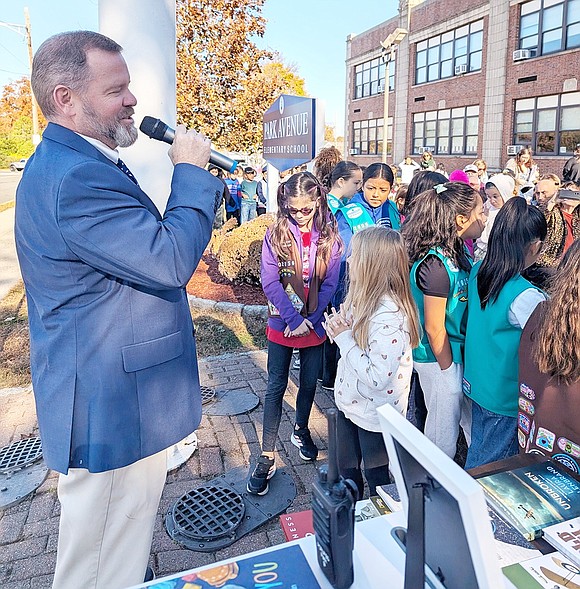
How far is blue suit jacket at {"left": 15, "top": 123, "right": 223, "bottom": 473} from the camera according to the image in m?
1.64

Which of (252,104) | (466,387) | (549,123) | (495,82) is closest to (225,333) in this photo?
(466,387)

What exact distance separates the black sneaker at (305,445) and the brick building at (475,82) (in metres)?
20.9

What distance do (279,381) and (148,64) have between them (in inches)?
75.7

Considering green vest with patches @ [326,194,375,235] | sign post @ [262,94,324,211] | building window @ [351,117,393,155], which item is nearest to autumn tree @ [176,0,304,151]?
sign post @ [262,94,324,211]

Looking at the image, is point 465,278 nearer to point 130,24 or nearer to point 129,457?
point 129,457

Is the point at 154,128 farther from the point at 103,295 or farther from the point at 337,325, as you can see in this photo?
the point at 337,325

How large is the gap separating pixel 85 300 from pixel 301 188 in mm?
1917

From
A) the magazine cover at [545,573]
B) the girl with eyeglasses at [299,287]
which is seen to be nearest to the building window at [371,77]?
the girl with eyeglasses at [299,287]

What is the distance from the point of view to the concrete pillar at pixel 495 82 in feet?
77.8

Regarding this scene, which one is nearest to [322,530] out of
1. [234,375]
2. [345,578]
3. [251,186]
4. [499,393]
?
[345,578]

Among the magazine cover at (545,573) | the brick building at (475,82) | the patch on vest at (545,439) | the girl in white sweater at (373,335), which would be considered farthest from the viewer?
the brick building at (475,82)

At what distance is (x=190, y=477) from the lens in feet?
10.9

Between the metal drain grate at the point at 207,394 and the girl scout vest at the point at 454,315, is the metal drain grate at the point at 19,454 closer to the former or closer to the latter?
the metal drain grate at the point at 207,394

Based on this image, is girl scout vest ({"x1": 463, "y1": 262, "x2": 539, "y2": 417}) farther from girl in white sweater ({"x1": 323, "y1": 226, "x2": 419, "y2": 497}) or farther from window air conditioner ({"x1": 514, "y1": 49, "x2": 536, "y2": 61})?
window air conditioner ({"x1": 514, "y1": 49, "x2": 536, "y2": 61})
